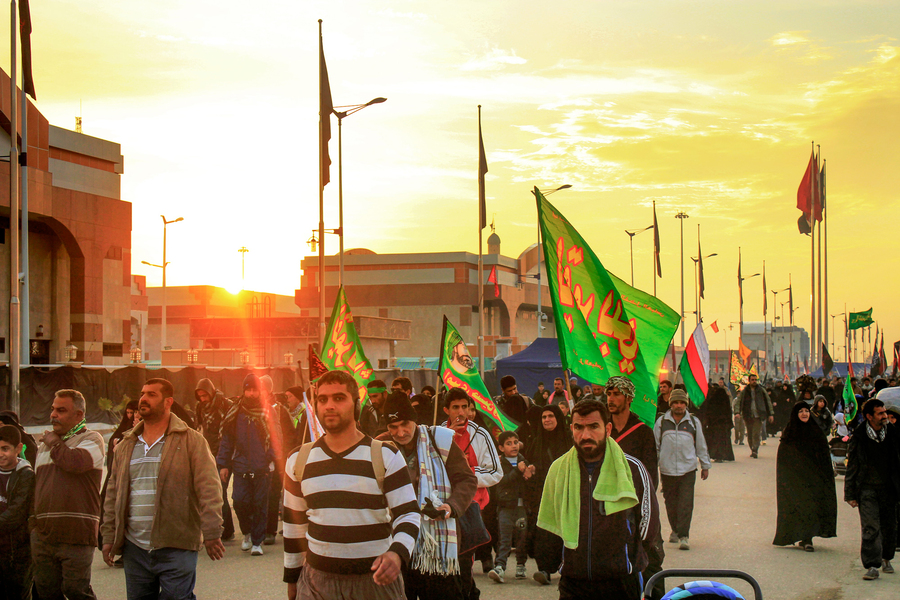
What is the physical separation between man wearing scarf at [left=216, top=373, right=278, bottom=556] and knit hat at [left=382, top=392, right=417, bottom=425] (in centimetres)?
460

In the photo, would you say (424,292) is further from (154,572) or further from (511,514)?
(154,572)

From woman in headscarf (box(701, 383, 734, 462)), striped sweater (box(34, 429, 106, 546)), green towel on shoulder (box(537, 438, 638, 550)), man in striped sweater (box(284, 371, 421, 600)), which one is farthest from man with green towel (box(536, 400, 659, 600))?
woman in headscarf (box(701, 383, 734, 462))

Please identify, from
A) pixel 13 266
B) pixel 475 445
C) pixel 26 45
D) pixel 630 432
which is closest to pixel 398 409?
pixel 475 445

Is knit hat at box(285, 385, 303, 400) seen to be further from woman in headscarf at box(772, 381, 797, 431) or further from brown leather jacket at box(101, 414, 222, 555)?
woman in headscarf at box(772, 381, 797, 431)

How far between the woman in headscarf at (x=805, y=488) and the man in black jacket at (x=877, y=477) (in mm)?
1156

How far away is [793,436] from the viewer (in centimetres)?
1044

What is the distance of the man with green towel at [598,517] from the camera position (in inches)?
185

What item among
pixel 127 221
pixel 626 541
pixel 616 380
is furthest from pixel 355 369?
pixel 127 221

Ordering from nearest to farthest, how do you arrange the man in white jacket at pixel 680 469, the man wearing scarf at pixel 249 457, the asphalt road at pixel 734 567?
the asphalt road at pixel 734 567 → the man wearing scarf at pixel 249 457 → the man in white jacket at pixel 680 469

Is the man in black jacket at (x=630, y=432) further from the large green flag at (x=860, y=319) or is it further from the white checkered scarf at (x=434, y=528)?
the large green flag at (x=860, y=319)

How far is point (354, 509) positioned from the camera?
4105 millimetres

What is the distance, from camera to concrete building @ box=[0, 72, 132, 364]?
121 ft

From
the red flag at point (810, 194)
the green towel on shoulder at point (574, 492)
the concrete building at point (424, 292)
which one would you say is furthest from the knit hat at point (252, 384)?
the concrete building at point (424, 292)

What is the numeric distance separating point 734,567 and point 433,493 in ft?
15.2
